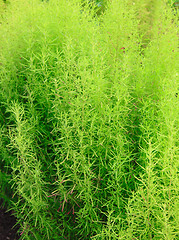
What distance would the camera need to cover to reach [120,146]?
4.94 feet

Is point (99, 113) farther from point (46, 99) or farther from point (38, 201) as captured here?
point (38, 201)

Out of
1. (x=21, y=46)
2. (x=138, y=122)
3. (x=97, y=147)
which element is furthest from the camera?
(x=21, y=46)

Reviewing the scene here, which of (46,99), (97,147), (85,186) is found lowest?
(85,186)

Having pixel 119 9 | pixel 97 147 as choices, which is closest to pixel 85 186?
pixel 97 147

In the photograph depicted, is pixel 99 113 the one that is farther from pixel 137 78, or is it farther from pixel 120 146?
pixel 137 78

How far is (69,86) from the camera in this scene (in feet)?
5.52

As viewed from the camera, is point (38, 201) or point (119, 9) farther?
point (119, 9)

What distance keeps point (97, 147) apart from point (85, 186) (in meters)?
0.29

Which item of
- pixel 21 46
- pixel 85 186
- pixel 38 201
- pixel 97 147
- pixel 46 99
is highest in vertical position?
pixel 21 46

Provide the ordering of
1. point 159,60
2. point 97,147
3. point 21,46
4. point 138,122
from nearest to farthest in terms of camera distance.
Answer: point 97,147 → point 138,122 → point 159,60 → point 21,46

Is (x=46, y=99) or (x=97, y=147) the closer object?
(x=97, y=147)

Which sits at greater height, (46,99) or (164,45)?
(164,45)

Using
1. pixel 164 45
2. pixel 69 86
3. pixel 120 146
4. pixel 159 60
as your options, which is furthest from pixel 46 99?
pixel 164 45

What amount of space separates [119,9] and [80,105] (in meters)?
1.36
